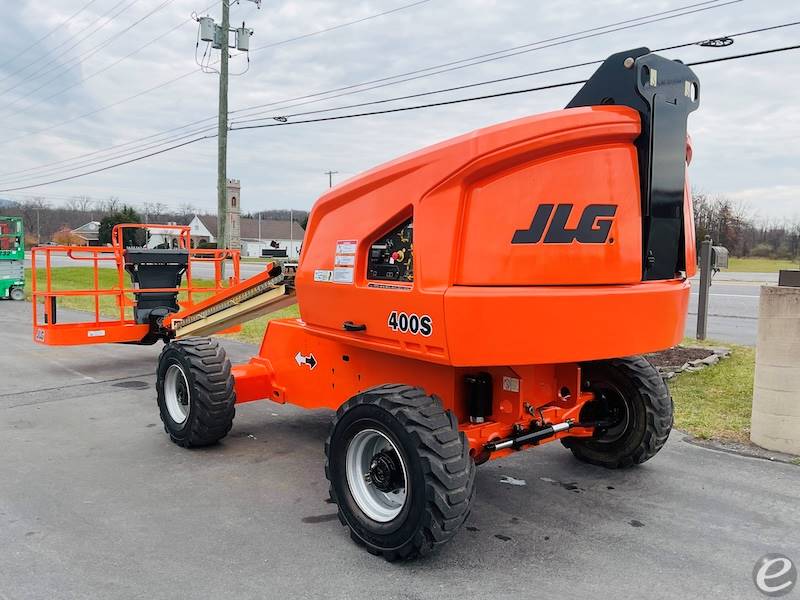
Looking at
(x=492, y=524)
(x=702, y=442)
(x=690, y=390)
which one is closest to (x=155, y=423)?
(x=492, y=524)

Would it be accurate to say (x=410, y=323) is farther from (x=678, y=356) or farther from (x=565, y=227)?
(x=678, y=356)

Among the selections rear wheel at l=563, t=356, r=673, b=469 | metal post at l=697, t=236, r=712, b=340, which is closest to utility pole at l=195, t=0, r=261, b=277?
metal post at l=697, t=236, r=712, b=340

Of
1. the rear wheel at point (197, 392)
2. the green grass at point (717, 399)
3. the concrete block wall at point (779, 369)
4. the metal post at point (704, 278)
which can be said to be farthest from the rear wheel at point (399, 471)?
the metal post at point (704, 278)

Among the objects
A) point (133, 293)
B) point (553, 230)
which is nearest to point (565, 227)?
point (553, 230)

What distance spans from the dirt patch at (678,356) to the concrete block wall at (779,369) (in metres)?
3.08

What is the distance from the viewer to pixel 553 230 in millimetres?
3582

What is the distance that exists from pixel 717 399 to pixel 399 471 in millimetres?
4813

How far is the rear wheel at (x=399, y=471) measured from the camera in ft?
11.5

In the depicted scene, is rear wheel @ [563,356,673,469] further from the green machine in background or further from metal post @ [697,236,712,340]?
the green machine in background

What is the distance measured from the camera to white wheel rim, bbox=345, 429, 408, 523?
3.94 m

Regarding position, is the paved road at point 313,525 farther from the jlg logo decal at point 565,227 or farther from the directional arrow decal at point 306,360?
the jlg logo decal at point 565,227

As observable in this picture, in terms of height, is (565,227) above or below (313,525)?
above

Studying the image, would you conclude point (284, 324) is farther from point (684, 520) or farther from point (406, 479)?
point (684, 520)

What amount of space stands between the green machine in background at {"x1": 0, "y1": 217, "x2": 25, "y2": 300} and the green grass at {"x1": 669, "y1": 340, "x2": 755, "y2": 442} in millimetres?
18109
